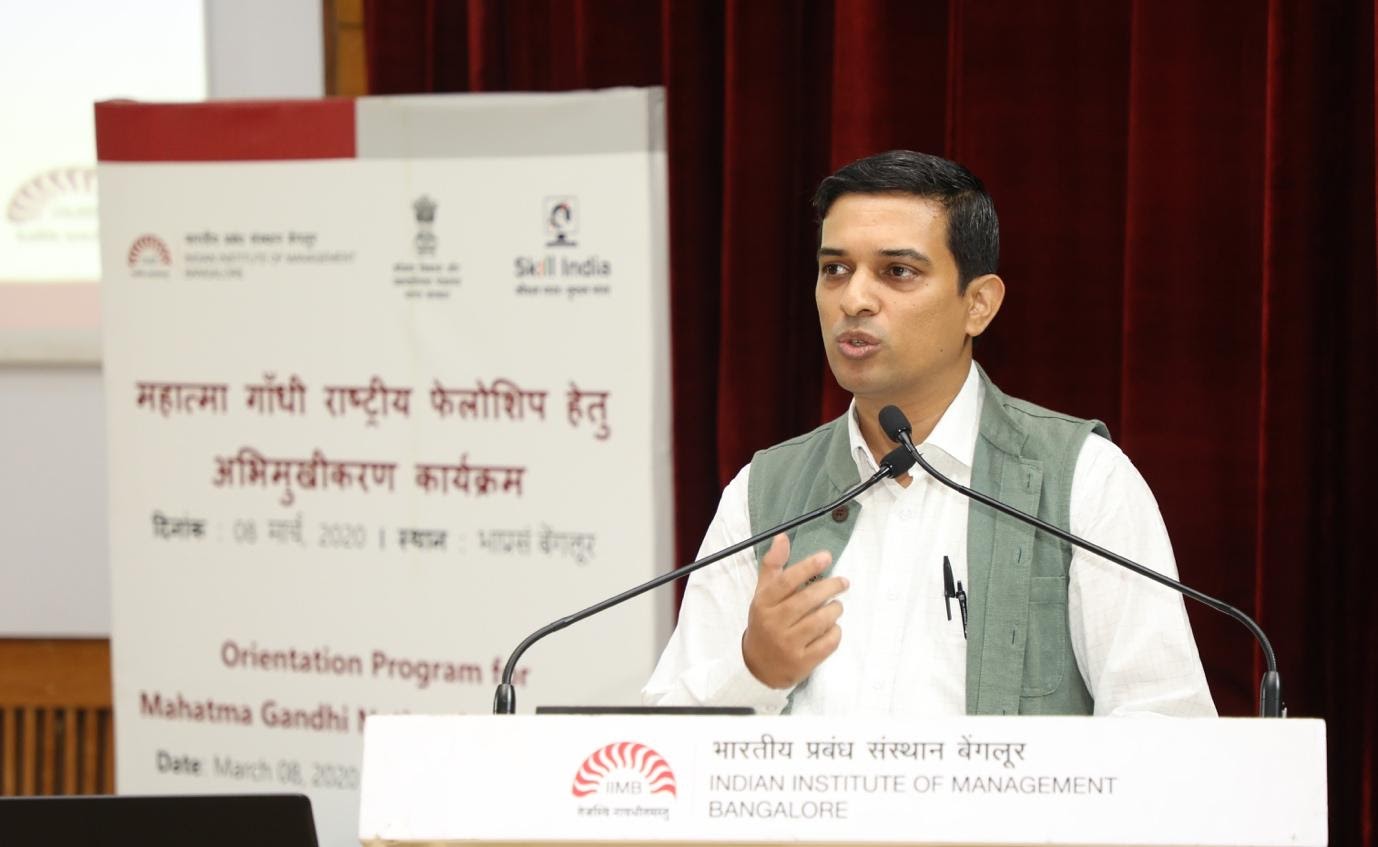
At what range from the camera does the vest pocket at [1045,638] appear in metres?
1.71

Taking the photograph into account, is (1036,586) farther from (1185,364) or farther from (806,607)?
(1185,364)

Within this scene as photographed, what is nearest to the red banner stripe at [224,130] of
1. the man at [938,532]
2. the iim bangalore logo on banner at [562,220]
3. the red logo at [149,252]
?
the red logo at [149,252]

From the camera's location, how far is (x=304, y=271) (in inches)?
117

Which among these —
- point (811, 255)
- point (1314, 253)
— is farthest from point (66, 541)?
point (1314, 253)

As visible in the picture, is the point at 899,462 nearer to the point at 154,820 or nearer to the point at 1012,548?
the point at 1012,548

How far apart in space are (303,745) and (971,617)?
1.82m

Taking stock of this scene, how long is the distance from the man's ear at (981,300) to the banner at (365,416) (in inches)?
42.5

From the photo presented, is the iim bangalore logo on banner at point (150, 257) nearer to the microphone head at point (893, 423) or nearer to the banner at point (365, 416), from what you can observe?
the banner at point (365, 416)

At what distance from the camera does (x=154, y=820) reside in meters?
1.35

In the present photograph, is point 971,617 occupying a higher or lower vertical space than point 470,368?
lower

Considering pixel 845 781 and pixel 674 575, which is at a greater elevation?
pixel 674 575

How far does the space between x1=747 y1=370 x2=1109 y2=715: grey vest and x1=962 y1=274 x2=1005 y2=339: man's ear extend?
8 cm

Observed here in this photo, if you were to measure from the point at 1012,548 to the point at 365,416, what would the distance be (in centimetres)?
165

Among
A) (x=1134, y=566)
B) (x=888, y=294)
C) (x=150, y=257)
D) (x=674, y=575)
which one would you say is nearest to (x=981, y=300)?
(x=888, y=294)
